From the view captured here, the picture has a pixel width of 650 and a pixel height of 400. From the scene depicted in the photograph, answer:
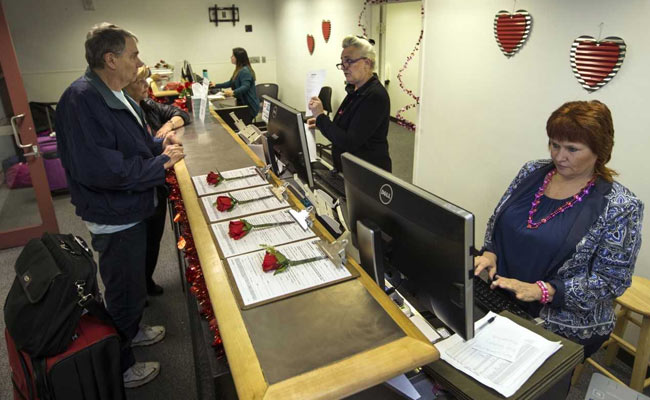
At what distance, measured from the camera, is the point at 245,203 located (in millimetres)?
1764

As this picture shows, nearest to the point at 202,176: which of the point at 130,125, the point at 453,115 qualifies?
the point at 130,125

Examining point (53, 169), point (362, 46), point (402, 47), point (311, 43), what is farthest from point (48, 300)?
point (402, 47)

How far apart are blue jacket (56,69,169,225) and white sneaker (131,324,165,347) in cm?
90

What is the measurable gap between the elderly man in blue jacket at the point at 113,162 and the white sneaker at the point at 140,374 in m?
0.08

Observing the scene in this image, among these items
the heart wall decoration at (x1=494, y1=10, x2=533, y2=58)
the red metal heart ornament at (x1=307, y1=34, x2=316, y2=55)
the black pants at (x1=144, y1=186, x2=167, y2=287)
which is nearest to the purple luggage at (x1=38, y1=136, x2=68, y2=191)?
the black pants at (x1=144, y1=186, x2=167, y2=287)

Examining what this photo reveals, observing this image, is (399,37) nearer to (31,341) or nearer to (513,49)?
(513,49)

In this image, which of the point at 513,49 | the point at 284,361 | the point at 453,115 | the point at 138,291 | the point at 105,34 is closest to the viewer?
the point at 284,361

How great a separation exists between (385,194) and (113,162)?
45.3 inches

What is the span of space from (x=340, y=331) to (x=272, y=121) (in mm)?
1339

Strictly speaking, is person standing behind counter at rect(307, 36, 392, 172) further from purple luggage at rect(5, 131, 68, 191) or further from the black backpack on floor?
purple luggage at rect(5, 131, 68, 191)

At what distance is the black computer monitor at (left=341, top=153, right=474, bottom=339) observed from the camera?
0.93 metres

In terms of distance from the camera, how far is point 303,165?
1.85 metres

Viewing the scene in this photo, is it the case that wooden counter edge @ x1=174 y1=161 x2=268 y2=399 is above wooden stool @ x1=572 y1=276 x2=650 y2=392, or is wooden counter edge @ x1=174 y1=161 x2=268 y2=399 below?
above

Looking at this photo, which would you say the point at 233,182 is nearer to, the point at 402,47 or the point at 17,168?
the point at 17,168
